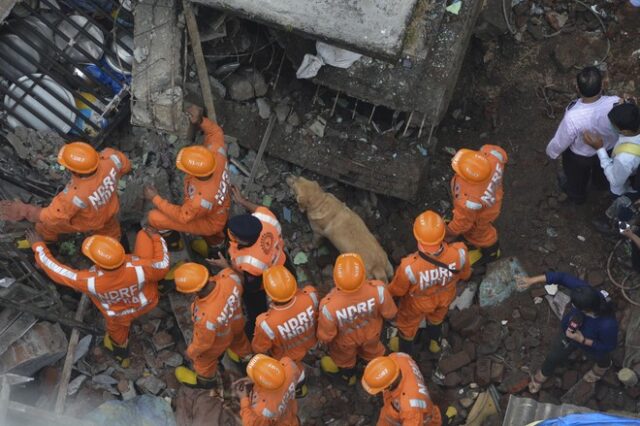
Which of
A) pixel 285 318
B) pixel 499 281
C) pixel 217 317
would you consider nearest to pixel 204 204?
pixel 217 317

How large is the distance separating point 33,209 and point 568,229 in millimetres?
5671

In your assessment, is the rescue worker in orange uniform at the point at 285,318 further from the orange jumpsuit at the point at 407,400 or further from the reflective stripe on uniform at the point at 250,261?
the orange jumpsuit at the point at 407,400

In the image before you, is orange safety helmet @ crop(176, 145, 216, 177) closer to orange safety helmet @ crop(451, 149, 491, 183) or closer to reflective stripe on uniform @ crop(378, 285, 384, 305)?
reflective stripe on uniform @ crop(378, 285, 384, 305)

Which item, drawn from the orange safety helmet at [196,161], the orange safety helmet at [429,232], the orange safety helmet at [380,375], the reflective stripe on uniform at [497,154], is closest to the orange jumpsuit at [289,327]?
the orange safety helmet at [380,375]

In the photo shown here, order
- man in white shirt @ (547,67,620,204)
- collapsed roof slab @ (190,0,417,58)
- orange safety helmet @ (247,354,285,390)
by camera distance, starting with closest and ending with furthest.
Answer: orange safety helmet @ (247,354,285,390), man in white shirt @ (547,67,620,204), collapsed roof slab @ (190,0,417,58)

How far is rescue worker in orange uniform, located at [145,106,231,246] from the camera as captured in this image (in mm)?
6992

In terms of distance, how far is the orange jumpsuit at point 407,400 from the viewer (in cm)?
602

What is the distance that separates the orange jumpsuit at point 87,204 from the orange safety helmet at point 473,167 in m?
3.33

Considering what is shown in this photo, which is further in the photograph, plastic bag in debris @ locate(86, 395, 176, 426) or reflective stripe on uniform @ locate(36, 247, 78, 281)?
plastic bag in debris @ locate(86, 395, 176, 426)

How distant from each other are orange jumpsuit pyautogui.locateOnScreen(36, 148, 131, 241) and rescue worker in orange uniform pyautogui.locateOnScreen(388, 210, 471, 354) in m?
2.89

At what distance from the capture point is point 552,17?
369 inches

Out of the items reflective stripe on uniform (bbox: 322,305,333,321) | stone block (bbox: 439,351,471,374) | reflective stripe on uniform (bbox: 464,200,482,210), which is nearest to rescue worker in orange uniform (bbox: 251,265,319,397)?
reflective stripe on uniform (bbox: 322,305,333,321)

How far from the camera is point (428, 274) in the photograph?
22.3 ft

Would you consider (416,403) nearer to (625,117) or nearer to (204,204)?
(204,204)
